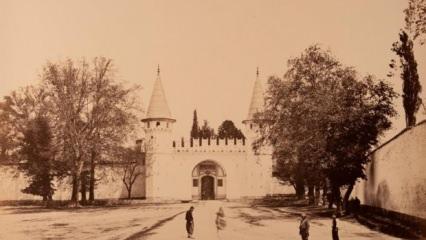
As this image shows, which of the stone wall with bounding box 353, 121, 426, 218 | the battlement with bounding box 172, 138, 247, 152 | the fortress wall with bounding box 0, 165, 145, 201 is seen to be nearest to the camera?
the stone wall with bounding box 353, 121, 426, 218

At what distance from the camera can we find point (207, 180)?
139ft

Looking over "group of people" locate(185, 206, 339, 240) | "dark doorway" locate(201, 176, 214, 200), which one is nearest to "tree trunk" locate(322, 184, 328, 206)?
"group of people" locate(185, 206, 339, 240)

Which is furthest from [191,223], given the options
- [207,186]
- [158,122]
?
[207,186]

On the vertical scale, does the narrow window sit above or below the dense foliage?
below

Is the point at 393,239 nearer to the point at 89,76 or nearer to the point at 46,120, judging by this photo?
the point at 89,76

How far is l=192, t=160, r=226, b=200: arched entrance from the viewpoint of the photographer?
4162 centimetres

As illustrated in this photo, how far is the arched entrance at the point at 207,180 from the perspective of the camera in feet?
137

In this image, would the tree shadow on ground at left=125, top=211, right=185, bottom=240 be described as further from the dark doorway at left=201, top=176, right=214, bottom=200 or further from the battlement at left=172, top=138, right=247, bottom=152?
the dark doorway at left=201, top=176, right=214, bottom=200

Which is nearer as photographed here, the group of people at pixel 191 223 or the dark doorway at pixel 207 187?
the group of people at pixel 191 223

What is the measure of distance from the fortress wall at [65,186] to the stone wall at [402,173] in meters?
16.1

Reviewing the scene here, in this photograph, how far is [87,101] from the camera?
28.1 m

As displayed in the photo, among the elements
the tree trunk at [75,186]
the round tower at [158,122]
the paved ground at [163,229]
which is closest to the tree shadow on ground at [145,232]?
the paved ground at [163,229]

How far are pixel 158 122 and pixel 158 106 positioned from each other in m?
1.10

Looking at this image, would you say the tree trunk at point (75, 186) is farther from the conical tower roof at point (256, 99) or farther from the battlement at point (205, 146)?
the conical tower roof at point (256, 99)
